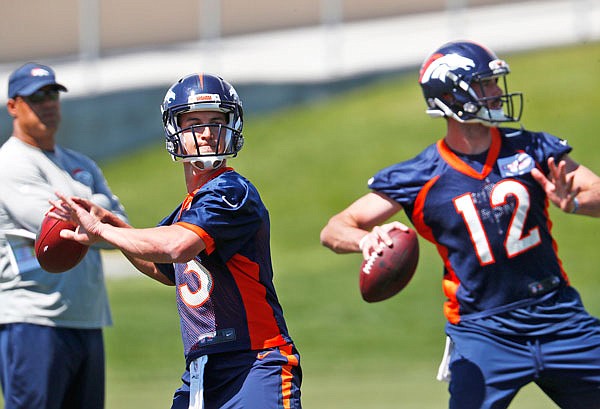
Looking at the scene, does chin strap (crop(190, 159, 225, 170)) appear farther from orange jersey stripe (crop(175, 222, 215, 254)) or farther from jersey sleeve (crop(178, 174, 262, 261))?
orange jersey stripe (crop(175, 222, 215, 254))

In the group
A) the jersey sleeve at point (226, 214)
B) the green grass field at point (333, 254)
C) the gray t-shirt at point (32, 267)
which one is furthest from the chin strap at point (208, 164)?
the green grass field at point (333, 254)

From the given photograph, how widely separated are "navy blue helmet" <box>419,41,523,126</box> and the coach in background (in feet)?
6.63

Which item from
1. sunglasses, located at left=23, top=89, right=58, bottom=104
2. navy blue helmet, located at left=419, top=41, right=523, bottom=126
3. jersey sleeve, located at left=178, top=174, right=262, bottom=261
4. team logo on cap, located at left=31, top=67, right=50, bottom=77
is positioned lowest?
jersey sleeve, located at left=178, top=174, right=262, bottom=261

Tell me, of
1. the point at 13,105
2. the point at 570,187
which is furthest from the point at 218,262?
the point at 13,105

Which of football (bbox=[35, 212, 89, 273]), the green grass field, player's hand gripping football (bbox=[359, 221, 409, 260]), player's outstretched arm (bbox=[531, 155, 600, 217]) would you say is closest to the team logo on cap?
football (bbox=[35, 212, 89, 273])

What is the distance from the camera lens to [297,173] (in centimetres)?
1994

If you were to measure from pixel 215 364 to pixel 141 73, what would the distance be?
16.9m

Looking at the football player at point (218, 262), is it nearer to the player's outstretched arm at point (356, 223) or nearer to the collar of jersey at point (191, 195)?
the collar of jersey at point (191, 195)

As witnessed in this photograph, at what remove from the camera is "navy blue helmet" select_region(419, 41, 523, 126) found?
5.82 m

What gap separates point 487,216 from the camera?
18.8 feet

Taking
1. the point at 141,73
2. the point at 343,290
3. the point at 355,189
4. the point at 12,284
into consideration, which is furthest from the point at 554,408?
the point at 141,73

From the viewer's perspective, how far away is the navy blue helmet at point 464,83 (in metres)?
5.82

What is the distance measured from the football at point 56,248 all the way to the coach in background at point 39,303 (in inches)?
42.3

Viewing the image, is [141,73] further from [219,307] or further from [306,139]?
[219,307]
